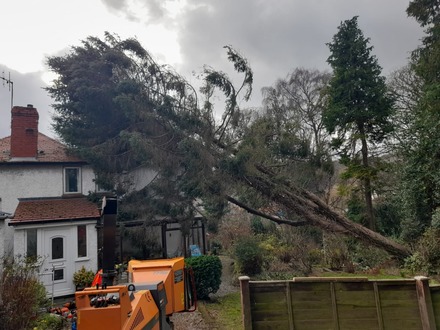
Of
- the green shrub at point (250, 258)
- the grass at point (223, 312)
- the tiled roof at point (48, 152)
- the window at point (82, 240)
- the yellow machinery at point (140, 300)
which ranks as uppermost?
the tiled roof at point (48, 152)

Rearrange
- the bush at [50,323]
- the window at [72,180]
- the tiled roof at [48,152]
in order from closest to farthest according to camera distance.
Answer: the bush at [50,323] < the tiled roof at [48,152] < the window at [72,180]

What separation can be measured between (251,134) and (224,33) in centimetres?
589

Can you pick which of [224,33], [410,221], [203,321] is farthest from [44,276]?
[410,221]

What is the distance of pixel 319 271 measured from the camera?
14.3 metres

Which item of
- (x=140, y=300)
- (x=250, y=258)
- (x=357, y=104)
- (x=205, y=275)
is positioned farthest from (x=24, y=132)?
(x=357, y=104)

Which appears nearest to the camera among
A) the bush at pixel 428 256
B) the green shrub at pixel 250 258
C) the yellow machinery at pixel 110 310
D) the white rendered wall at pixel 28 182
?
the yellow machinery at pixel 110 310

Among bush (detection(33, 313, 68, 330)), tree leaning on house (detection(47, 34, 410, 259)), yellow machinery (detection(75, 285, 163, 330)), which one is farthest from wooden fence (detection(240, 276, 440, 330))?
tree leaning on house (detection(47, 34, 410, 259))

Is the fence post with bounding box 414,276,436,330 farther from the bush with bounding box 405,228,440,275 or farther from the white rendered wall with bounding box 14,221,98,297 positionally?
the white rendered wall with bounding box 14,221,98,297

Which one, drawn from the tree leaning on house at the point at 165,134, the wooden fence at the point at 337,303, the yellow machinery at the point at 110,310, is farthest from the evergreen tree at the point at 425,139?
the yellow machinery at the point at 110,310

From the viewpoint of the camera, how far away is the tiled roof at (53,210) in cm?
1246

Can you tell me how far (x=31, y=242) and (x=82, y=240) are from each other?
1904mm

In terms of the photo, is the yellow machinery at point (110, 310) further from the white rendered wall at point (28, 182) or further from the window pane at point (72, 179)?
the window pane at point (72, 179)

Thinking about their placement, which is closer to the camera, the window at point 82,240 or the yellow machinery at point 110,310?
the yellow machinery at point 110,310

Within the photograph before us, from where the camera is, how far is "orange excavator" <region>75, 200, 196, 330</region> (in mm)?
3596
